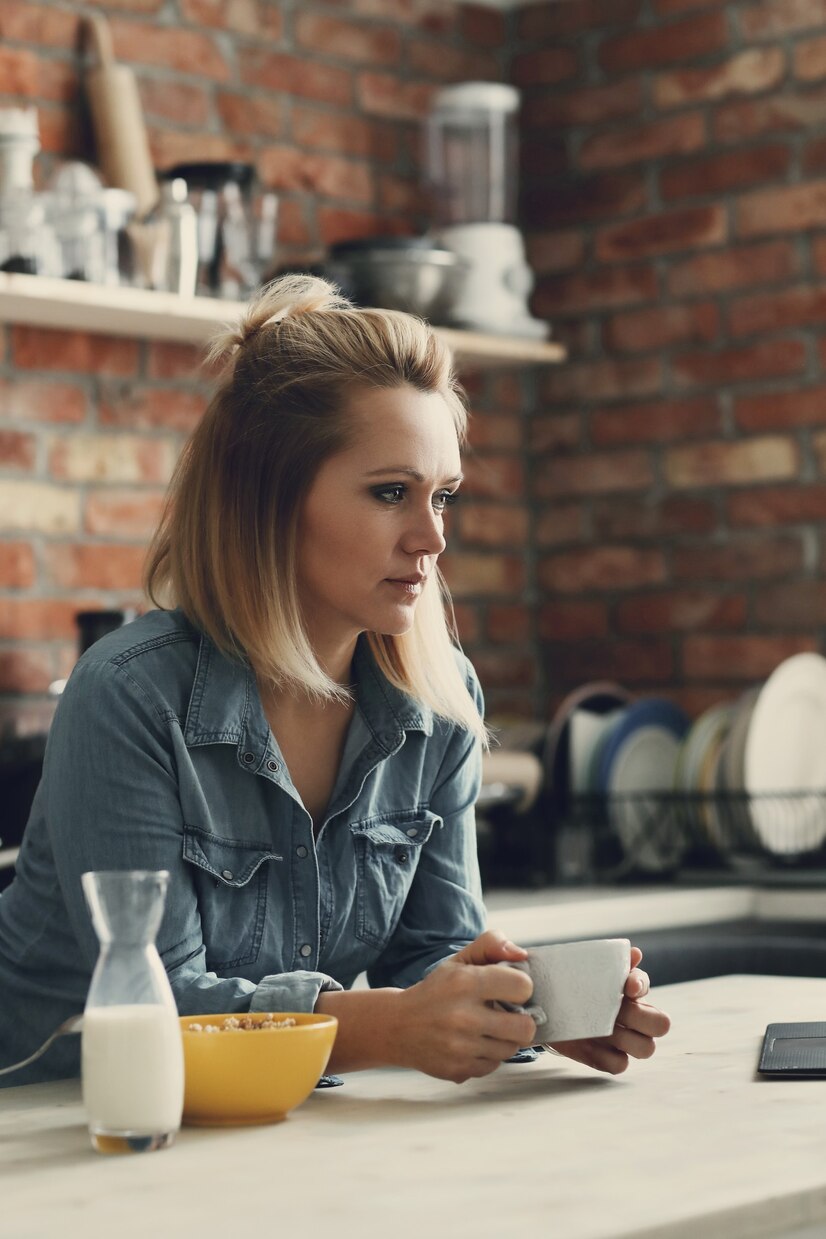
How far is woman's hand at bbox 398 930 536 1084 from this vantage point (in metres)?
1.24

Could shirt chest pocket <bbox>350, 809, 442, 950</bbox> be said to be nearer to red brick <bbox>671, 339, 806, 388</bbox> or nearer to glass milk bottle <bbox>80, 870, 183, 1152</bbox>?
glass milk bottle <bbox>80, 870, 183, 1152</bbox>

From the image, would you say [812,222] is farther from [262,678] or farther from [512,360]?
[262,678]

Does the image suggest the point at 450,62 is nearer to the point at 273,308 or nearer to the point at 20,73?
the point at 20,73

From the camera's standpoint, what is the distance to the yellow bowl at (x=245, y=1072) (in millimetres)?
1113

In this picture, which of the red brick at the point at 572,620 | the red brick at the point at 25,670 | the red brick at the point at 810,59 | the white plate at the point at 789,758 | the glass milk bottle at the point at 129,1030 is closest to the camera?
the glass milk bottle at the point at 129,1030

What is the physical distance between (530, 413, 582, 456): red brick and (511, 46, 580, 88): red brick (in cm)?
63

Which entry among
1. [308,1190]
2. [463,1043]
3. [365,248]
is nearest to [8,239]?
[365,248]

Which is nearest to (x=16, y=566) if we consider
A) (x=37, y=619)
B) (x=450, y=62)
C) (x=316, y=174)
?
(x=37, y=619)

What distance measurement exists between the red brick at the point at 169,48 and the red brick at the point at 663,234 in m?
0.76

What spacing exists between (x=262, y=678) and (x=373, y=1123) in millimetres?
481

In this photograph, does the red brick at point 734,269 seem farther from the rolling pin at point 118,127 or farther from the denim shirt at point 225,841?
the denim shirt at point 225,841

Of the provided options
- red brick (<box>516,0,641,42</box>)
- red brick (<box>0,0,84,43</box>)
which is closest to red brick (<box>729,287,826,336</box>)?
red brick (<box>516,0,641,42</box>)

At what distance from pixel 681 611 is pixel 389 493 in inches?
69.7

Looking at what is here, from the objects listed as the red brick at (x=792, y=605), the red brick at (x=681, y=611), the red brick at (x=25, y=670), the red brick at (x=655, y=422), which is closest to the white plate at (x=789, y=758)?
the red brick at (x=792, y=605)
